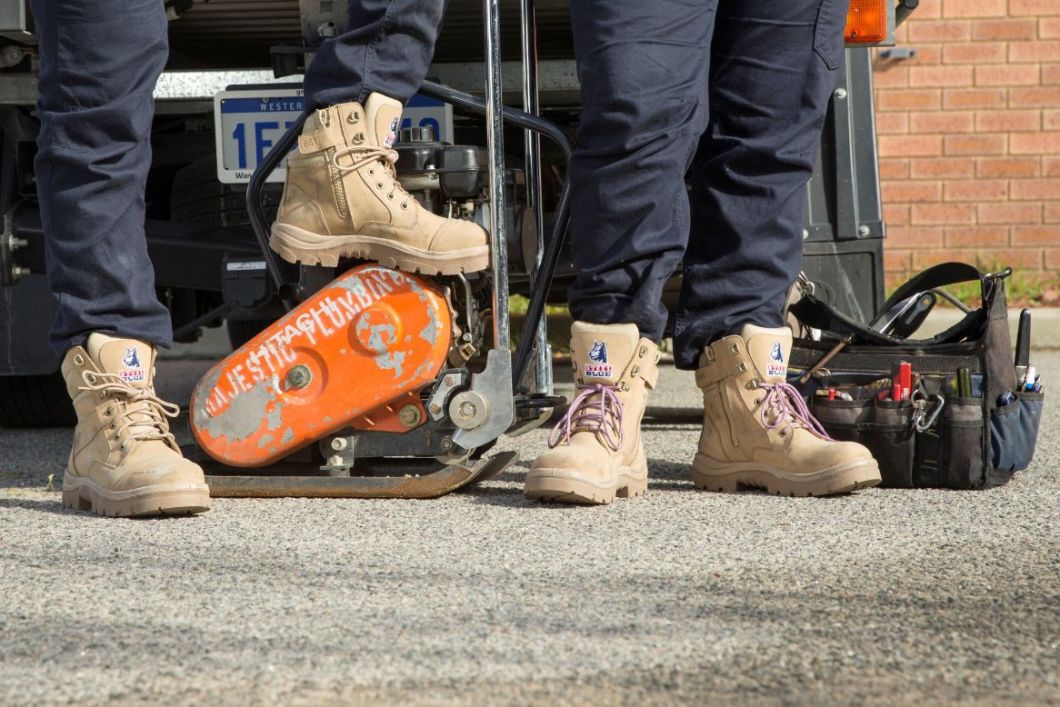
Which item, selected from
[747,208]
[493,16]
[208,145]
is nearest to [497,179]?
[493,16]

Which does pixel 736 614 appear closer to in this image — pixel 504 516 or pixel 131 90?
pixel 504 516

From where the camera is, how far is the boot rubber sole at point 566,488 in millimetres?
2357

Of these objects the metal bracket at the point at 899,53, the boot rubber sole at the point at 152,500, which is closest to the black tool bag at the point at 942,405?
the boot rubber sole at the point at 152,500

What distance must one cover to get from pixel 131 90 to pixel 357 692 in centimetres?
134

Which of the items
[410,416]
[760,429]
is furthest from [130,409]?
[760,429]

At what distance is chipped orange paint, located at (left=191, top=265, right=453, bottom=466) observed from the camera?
2.47m

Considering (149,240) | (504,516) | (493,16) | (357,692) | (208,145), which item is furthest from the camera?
(208,145)

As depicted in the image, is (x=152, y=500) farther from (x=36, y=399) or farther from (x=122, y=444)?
(x=36, y=399)

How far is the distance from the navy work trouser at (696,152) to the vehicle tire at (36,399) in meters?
1.90

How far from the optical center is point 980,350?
2.62 metres

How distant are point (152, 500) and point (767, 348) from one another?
1.13 metres

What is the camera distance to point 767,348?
2.57 m

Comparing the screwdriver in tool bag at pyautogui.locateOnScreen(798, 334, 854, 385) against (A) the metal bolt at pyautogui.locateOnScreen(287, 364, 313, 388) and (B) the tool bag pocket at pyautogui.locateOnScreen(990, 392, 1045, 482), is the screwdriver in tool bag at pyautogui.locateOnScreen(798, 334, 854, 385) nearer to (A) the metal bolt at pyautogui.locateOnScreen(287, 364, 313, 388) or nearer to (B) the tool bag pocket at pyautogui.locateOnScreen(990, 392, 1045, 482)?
(B) the tool bag pocket at pyautogui.locateOnScreen(990, 392, 1045, 482)

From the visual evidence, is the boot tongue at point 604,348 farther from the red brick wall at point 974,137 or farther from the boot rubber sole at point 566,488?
the red brick wall at point 974,137
